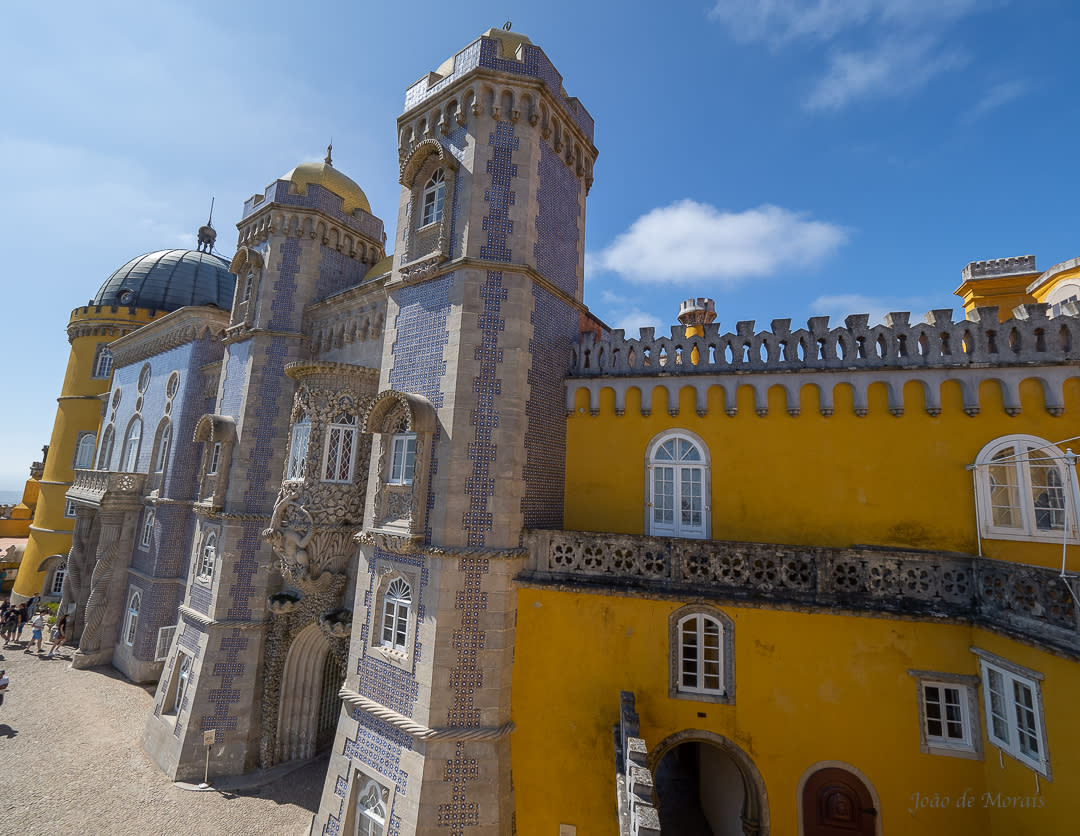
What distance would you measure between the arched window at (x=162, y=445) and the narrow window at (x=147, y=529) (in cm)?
190

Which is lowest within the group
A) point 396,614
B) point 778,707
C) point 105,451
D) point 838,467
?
point 778,707

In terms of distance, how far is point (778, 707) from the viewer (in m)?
8.53

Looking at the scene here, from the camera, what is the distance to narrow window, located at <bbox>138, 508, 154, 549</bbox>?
2175 centimetres

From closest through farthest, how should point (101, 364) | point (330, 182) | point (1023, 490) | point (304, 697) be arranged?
point (1023, 490) < point (304, 697) < point (330, 182) < point (101, 364)

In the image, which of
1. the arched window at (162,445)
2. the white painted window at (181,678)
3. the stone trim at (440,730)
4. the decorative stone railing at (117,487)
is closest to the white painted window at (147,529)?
the decorative stone railing at (117,487)

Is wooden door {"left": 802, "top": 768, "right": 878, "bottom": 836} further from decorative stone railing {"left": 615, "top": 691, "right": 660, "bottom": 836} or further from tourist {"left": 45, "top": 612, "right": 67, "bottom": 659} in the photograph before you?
tourist {"left": 45, "top": 612, "right": 67, "bottom": 659}

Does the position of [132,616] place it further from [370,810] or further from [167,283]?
[167,283]

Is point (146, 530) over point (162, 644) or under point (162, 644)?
over

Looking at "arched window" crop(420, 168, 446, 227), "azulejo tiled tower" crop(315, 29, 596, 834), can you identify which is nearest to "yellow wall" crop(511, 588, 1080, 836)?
"azulejo tiled tower" crop(315, 29, 596, 834)

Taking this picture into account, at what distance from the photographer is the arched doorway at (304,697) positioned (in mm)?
14734

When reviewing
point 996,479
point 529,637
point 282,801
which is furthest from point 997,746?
point 282,801

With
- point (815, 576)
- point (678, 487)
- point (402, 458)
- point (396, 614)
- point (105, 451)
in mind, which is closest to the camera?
point (815, 576)

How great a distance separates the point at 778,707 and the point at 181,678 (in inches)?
669

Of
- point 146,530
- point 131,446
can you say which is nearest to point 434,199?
point 146,530
